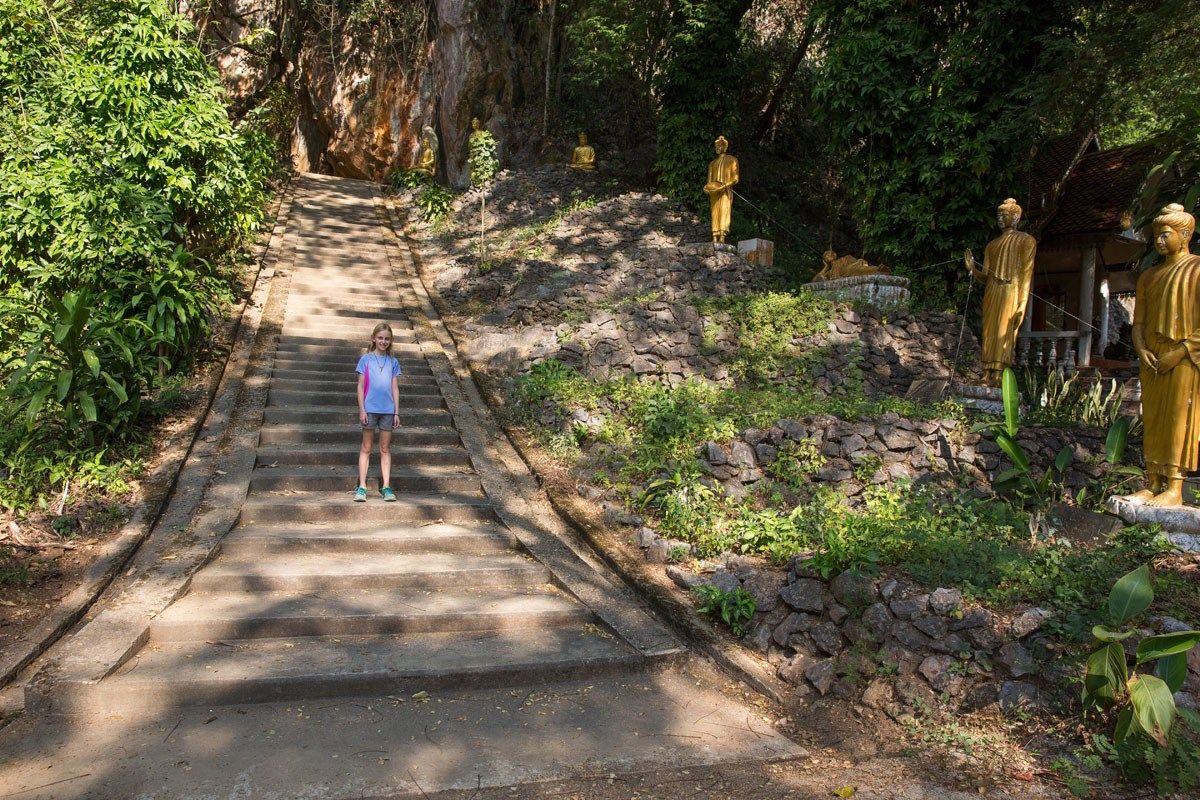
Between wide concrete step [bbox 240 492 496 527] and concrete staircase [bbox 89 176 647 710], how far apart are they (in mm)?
10

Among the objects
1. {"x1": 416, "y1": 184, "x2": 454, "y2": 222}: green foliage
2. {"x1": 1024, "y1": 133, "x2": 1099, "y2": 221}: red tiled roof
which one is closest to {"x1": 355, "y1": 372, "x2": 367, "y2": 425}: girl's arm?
{"x1": 416, "y1": 184, "x2": 454, "y2": 222}: green foliage

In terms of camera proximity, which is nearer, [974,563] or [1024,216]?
[974,563]

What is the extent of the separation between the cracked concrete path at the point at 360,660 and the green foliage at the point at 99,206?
1205mm

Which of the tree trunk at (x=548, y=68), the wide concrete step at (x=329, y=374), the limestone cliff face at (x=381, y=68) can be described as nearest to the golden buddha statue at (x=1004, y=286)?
the wide concrete step at (x=329, y=374)

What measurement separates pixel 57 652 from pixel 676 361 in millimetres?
6200

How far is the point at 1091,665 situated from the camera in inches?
135

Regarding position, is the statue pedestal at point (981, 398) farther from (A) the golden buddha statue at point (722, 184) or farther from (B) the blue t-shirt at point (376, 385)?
(B) the blue t-shirt at point (376, 385)

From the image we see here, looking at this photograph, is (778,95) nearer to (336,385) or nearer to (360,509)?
(336,385)

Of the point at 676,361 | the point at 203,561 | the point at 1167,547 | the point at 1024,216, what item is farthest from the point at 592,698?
the point at 1024,216

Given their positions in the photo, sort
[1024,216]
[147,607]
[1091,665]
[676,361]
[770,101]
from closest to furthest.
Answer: [1091,665] < [147,607] < [676,361] < [1024,216] < [770,101]

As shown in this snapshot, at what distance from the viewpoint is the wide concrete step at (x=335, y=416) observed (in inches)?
279

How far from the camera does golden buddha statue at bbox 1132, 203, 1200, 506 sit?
4.53 meters

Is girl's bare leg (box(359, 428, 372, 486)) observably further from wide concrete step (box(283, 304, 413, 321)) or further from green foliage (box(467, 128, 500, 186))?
green foliage (box(467, 128, 500, 186))

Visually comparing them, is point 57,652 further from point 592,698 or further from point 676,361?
point 676,361
